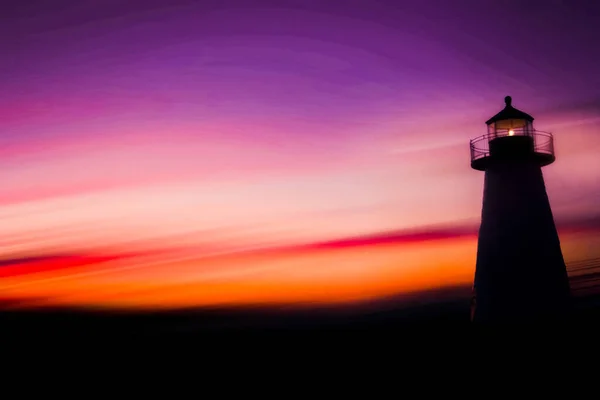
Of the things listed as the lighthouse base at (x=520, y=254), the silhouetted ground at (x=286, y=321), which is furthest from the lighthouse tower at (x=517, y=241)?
the silhouetted ground at (x=286, y=321)

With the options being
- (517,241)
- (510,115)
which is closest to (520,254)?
(517,241)

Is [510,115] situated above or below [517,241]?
above

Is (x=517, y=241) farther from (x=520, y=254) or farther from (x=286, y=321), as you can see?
(x=286, y=321)

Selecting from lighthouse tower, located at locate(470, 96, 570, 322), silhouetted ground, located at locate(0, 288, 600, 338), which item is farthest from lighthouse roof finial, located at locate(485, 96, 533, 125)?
silhouetted ground, located at locate(0, 288, 600, 338)

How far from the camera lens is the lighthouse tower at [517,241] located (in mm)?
15562

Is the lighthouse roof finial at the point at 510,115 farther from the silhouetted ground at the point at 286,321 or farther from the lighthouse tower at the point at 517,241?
the silhouetted ground at the point at 286,321

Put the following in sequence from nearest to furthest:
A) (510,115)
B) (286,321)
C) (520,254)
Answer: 1. (520,254)
2. (510,115)
3. (286,321)

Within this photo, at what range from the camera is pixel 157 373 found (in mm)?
23719

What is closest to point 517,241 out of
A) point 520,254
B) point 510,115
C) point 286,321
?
point 520,254

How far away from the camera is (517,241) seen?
15742mm

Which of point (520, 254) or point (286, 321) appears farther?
point (286, 321)

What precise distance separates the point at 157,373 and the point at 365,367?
10.4 m

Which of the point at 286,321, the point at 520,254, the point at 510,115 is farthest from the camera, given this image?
the point at 286,321

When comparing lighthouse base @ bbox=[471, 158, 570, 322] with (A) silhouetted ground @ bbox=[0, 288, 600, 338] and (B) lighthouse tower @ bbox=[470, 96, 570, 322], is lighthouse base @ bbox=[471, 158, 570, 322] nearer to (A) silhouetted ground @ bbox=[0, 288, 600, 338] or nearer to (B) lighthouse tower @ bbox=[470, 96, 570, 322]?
(B) lighthouse tower @ bbox=[470, 96, 570, 322]
